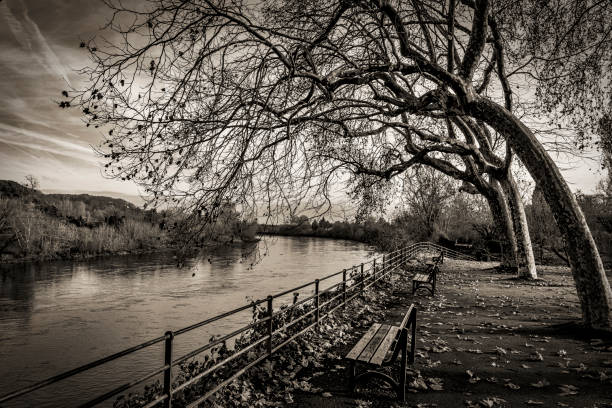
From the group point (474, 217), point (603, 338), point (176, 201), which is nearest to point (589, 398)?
point (603, 338)

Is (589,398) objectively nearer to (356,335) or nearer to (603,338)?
(603,338)

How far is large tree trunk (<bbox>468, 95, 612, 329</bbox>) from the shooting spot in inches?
281

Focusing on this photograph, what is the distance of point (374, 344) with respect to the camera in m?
4.99

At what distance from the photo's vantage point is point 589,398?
180 inches

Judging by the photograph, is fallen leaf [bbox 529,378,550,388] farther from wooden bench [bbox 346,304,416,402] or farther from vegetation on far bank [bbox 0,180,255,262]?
vegetation on far bank [bbox 0,180,255,262]

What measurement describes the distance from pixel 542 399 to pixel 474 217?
4878 centimetres

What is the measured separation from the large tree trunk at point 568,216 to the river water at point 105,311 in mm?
6139

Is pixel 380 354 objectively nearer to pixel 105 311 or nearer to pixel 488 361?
pixel 488 361

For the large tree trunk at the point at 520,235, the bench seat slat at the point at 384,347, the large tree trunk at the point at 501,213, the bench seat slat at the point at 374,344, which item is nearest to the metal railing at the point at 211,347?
the bench seat slat at the point at 374,344

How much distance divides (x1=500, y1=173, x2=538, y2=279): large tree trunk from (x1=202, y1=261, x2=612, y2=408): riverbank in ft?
17.2

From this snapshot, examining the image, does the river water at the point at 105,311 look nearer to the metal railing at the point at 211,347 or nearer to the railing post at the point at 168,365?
the metal railing at the point at 211,347

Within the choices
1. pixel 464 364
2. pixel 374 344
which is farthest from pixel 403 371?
pixel 464 364

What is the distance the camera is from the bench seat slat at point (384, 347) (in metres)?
4.41

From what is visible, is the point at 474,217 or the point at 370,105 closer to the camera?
the point at 370,105
